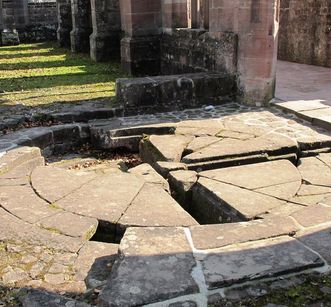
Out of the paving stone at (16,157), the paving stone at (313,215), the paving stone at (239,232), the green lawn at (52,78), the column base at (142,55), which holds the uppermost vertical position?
the column base at (142,55)

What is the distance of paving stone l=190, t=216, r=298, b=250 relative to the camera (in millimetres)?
3075

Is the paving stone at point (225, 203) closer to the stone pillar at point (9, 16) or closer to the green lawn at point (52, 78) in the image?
the green lawn at point (52, 78)

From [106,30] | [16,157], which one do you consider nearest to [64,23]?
[106,30]

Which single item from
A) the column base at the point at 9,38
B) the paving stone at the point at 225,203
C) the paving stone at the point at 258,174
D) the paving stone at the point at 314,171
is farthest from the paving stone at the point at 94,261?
the column base at the point at 9,38

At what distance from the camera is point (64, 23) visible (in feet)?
60.4

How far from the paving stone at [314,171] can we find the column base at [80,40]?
12.4m

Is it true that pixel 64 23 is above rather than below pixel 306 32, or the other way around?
above

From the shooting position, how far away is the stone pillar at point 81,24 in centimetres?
1591

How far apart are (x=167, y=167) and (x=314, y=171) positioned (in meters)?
1.55

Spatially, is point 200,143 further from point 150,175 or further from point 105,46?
point 105,46

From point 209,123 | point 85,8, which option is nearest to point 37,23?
point 85,8

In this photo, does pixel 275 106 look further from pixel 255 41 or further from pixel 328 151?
pixel 328 151

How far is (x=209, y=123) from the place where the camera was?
21.7ft

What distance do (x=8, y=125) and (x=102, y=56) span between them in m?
7.41
